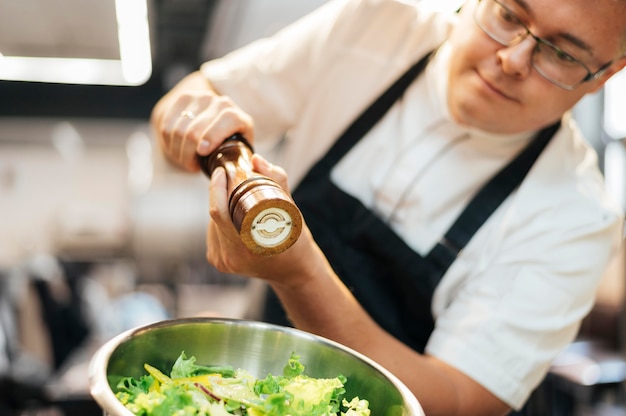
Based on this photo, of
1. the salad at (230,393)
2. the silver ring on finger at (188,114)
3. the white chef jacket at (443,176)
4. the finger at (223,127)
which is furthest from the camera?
the white chef jacket at (443,176)

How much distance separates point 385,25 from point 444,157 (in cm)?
33

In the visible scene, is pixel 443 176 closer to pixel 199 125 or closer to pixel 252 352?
pixel 199 125

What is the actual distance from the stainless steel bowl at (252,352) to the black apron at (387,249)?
1.61ft

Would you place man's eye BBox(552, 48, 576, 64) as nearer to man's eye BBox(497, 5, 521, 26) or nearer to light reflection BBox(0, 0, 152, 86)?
Answer: man's eye BBox(497, 5, 521, 26)

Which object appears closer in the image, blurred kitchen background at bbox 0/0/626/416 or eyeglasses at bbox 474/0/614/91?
eyeglasses at bbox 474/0/614/91

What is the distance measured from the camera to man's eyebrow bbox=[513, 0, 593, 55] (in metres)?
1.10

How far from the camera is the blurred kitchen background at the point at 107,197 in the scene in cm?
285

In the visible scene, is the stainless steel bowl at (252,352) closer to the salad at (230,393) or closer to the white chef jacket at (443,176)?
the salad at (230,393)

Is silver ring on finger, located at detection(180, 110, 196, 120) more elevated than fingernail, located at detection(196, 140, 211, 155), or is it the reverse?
fingernail, located at detection(196, 140, 211, 155)

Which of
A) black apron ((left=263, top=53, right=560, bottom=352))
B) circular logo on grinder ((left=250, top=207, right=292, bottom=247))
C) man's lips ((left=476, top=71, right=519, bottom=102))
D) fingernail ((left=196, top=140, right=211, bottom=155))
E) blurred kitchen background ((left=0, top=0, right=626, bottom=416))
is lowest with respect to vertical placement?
blurred kitchen background ((left=0, top=0, right=626, bottom=416))

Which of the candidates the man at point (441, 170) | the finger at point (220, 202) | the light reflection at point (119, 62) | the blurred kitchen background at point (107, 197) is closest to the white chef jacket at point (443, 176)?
the man at point (441, 170)

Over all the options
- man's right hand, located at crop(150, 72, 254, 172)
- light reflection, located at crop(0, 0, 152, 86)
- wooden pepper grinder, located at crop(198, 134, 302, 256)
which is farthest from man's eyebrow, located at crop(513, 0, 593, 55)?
light reflection, located at crop(0, 0, 152, 86)

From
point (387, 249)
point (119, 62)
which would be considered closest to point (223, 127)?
point (387, 249)

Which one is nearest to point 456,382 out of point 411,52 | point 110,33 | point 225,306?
point 411,52
